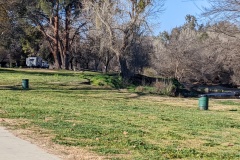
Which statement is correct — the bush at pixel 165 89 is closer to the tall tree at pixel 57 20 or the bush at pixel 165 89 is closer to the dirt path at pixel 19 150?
the dirt path at pixel 19 150

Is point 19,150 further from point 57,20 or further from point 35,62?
point 35,62

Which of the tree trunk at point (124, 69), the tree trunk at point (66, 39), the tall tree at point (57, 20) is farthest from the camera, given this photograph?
the tree trunk at point (66, 39)

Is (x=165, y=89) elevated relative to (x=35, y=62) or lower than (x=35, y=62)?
lower

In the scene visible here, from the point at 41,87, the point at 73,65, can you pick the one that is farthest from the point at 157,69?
the point at 41,87

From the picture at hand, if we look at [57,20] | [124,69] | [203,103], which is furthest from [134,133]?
[57,20]

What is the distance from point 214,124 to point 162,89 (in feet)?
67.1

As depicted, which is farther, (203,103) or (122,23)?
(122,23)

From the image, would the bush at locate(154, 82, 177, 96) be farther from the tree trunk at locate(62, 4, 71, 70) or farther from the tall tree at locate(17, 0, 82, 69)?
the tree trunk at locate(62, 4, 71, 70)

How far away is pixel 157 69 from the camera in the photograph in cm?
7075

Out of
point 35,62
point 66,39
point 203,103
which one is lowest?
point 203,103

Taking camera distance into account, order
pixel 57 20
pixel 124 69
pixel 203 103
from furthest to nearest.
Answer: pixel 57 20, pixel 124 69, pixel 203 103

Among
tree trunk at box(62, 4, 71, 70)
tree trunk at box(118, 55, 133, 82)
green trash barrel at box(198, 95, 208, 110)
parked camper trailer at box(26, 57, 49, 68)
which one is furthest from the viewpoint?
parked camper trailer at box(26, 57, 49, 68)

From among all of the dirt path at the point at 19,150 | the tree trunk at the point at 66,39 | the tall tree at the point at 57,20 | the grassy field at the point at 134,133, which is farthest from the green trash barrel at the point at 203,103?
the tree trunk at the point at 66,39

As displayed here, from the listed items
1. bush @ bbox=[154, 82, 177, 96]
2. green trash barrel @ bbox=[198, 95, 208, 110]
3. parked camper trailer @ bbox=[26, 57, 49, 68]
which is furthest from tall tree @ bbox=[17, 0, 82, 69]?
green trash barrel @ bbox=[198, 95, 208, 110]
